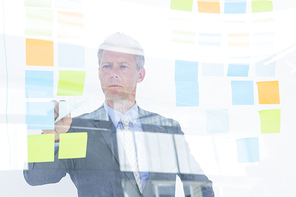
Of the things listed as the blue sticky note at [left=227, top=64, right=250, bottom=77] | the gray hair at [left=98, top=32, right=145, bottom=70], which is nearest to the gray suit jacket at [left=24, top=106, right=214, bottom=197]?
the gray hair at [left=98, top=32, right=145, bottom=70]

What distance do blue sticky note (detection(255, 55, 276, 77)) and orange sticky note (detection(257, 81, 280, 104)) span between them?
4 centimetres

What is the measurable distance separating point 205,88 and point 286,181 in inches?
20.5

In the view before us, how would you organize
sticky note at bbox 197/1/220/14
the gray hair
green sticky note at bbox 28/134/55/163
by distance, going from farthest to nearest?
sticky note at bbox 197/1/220/14, the gray hair, green sticky note at bbox 28/134/55/163

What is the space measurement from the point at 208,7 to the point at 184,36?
0.18 metres

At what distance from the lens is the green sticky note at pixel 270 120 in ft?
3.87

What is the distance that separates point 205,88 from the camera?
116 cm

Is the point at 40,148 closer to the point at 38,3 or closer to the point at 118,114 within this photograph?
the point at 118,114

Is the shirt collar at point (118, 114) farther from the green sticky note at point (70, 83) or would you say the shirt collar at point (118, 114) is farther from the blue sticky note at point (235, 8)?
the blue sticky note at point (235, 8)

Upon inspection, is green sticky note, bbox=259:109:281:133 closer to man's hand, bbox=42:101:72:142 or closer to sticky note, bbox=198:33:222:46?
sticky note, bbox=198:33:222:46

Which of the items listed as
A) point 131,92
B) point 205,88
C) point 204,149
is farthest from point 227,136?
point 131,92

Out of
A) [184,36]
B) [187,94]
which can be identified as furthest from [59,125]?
[184,36]

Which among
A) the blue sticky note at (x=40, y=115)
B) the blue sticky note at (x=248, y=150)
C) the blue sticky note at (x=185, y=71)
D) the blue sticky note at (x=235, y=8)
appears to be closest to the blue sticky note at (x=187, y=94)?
the blue sticky note at (x=185, y=71)

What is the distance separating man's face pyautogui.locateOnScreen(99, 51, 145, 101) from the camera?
1.08 metres

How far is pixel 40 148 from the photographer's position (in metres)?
0.98
